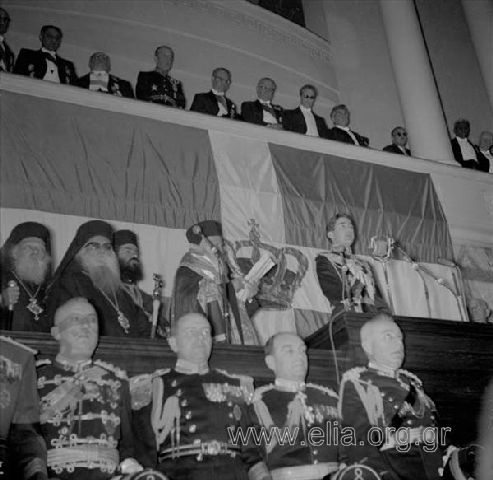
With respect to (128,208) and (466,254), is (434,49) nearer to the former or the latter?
(466,254)

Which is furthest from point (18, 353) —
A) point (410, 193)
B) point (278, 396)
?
point (410, 193)

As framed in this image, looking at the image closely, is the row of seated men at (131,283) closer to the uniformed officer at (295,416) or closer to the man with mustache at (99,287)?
the man with mustache at (99,287)

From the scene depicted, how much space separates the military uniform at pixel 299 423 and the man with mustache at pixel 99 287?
1.11m

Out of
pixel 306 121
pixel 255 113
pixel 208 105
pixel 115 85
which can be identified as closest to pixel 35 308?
pixel 115 85

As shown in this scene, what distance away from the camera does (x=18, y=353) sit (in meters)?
2.61

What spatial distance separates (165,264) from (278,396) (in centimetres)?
216

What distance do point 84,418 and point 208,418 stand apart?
1.76ft

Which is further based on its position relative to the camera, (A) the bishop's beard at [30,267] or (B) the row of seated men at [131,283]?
(A) the bishop's beard at [30,267]

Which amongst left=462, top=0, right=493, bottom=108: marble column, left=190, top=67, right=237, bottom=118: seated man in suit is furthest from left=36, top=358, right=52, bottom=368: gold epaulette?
left=462, top=0, right=493, bottom=108: marble column

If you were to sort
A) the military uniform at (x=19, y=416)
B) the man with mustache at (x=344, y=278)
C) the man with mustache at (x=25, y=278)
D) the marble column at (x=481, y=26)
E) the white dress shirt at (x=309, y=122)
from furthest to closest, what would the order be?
1. the marble column at (x=481, y=26)
2. the white dress shirt at (x=309, y=122)
3. the man with mustache at (x=344, y=278)
4. the man with mustache at (x=25, y=278)
5. the military uniform at (x=19, y=416)

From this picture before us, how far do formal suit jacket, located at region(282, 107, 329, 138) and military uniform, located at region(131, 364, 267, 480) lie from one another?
170 inches

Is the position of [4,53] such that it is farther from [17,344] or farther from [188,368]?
[188,368]

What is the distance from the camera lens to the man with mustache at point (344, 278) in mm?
3887

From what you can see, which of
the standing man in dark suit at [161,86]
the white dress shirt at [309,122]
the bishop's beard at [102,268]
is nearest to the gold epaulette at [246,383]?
the bishop's beard at [102,268]
